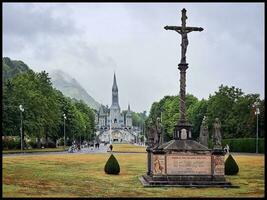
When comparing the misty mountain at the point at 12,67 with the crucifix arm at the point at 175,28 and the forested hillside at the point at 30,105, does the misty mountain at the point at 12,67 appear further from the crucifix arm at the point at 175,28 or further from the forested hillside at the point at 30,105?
the crucifix arm at the point at 175,28

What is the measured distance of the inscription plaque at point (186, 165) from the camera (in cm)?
2550

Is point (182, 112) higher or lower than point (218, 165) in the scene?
higher

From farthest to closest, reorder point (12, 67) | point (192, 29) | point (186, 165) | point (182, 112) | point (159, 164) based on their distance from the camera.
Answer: point (12, 67)
point (192, 29)
point (182, 112)
point (186, 165)
point (159, 164)

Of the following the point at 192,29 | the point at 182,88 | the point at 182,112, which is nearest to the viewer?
the point at 182,88

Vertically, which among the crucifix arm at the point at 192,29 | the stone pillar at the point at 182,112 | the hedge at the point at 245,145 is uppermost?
the crucifix arm at the point at 192,29

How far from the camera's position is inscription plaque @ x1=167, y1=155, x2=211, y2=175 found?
2550 cm

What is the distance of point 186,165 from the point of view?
83.8 feet

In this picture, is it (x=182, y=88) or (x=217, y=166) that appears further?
(x=182, y=88)

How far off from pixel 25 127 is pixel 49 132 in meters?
15.6

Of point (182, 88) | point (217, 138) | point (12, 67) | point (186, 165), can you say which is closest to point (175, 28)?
Answer: point (182, 88)

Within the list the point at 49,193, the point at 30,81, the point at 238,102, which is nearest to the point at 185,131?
the point at 49,193

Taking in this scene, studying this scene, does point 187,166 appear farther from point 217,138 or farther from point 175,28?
point 175,28

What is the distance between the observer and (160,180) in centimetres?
2503

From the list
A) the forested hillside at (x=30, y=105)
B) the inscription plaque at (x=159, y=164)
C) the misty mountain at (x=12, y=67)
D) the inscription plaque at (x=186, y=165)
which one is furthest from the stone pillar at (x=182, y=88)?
the misty mountain at (x=12, y=67)
